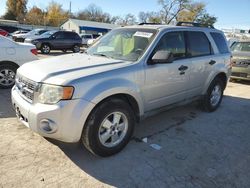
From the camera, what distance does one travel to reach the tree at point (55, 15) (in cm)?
8162

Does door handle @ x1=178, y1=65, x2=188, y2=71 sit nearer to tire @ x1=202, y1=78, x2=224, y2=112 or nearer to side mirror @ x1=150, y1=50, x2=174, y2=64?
side mirror @ x1=150, y1=50, x2=174, y2=64

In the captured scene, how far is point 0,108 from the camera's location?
5.38 metres

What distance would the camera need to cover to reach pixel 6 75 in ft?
22.3

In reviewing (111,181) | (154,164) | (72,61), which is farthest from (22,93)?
(154,164)

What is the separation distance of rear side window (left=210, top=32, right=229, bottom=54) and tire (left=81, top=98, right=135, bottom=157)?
302 cm

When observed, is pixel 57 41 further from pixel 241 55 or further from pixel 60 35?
pixel 241 55

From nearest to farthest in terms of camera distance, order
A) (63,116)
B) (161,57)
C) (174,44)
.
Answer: (63,116) < (161,57) < (174,44)

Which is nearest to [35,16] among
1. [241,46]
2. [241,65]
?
[241,46]

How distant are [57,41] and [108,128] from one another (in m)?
16.3

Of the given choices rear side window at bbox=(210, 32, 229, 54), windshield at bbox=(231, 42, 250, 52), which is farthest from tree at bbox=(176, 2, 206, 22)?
rear side window at bbox=(210, 32, 229, 54)

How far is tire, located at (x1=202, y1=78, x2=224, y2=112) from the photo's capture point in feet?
18.4

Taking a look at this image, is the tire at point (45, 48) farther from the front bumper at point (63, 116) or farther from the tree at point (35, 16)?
the tree at point (35, 16)

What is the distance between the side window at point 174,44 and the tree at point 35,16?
256ft

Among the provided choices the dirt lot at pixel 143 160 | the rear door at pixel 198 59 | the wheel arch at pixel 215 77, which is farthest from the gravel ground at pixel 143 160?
the wheel arch at pixel 215 77
